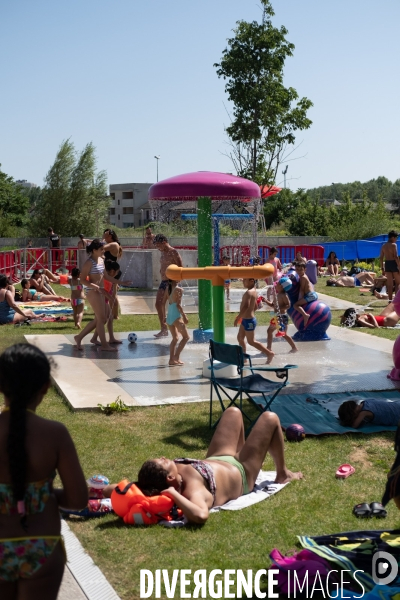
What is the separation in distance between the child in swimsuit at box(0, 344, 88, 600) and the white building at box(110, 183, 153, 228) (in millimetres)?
108325

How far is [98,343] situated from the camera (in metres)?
12.5

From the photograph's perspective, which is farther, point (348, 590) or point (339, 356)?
point (339, 356)

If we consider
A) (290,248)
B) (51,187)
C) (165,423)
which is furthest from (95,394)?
(51,187)

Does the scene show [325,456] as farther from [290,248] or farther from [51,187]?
[51,187]

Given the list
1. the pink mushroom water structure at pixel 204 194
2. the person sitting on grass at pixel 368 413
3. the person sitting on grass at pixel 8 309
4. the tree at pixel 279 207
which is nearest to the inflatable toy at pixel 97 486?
the person sitting on grass at pixel 368 413

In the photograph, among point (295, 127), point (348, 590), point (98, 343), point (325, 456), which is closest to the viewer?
point (348, 590)

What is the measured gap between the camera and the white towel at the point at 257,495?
16.8 feet

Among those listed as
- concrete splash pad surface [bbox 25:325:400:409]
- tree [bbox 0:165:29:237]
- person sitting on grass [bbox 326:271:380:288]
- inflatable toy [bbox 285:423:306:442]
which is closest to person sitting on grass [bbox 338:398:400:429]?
inflatable toy [bbox 285:423:306:442]

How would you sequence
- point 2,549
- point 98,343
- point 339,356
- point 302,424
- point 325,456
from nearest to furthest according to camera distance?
point 2,549 < point 325,456 < point 302,424 < point 339,356 < point 98,343

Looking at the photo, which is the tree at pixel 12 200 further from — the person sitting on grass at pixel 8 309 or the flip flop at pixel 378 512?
the flip flop at pixel 378 512

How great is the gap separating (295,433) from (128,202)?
11312 centimetres

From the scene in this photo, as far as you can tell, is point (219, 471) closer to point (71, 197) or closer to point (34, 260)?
point (34, 260)

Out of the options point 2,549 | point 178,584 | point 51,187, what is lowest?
point 178,584

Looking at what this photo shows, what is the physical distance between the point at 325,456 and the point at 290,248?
2186cm
